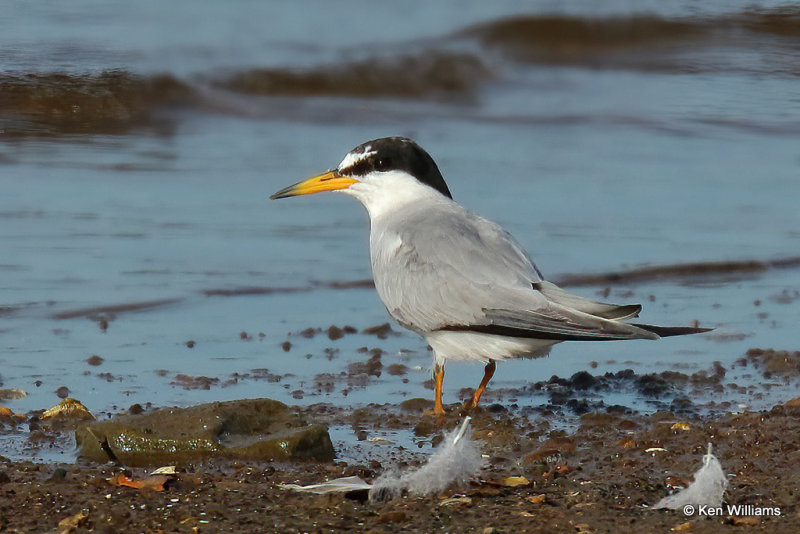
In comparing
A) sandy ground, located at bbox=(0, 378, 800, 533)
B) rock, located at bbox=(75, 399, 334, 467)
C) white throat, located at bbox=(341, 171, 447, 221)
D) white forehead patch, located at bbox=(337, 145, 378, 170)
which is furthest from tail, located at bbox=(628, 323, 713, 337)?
white forehead patch, located at bbox=(337, 145, 378, 170)

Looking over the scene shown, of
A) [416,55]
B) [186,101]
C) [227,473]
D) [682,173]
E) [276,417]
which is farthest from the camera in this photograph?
[416,55]

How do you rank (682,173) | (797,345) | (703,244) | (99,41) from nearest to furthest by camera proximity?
(797,345) < (703,244) < (682,173) < (99,41)

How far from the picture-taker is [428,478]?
334cm

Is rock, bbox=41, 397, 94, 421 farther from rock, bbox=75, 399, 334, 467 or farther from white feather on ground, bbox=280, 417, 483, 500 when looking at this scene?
white feather on ground, bbox=280, 417, 483, 500

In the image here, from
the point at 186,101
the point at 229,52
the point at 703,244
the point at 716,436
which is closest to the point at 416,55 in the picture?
the point at 229,52

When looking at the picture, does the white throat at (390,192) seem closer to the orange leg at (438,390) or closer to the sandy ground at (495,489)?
the orange leg at (438,390)

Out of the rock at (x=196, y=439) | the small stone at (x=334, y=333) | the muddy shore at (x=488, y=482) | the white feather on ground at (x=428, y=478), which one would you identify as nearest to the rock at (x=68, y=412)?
the muddy shore at (x=488, y=482)

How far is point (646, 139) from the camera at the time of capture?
407 inches

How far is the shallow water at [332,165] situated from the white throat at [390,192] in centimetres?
61

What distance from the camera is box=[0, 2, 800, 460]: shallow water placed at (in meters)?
5.33

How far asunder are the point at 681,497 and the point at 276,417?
134 centimetres

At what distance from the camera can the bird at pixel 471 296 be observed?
4156 millimetres

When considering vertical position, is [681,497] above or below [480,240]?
below

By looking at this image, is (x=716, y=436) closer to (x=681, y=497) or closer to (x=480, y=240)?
(x=681, y=497)
